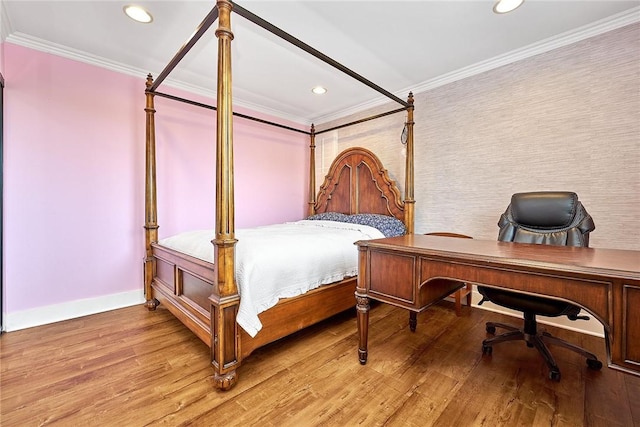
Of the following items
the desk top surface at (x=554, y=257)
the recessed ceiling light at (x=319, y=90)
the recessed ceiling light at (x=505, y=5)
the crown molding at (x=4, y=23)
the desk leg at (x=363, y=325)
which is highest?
the recessed ceiling light at (x=319, y=90)

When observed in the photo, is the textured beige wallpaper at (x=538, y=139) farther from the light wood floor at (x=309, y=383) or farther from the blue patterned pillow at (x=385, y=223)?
the light wood floor at (x=309, y=383)

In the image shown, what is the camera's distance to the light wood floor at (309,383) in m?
1.31

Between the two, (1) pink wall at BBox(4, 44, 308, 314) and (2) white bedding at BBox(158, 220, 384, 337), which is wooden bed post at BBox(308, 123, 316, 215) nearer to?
(1) pink wall at BBox(4, 44, 308, 314)

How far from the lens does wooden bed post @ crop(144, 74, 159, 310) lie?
256cm

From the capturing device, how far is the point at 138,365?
1.72 meters

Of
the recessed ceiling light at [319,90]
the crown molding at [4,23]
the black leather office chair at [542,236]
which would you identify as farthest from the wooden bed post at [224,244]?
the recessed ceiling light at [319,90]

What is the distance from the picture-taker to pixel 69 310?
246 cm

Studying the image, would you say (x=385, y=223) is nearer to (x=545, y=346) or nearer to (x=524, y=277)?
(x=545, y=346)

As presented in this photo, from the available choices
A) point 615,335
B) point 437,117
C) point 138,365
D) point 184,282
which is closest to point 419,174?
point 437,117

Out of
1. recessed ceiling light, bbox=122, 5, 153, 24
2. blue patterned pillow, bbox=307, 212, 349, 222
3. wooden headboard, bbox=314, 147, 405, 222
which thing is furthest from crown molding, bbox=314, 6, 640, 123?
recessed ceiling light, bbox=122, 5, 153, 24

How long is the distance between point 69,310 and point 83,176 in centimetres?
124

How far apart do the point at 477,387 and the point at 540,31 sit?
2717mm

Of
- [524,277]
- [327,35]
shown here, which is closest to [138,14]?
[327,35]

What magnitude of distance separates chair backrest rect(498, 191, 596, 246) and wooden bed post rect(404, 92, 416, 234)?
39.9 inches
